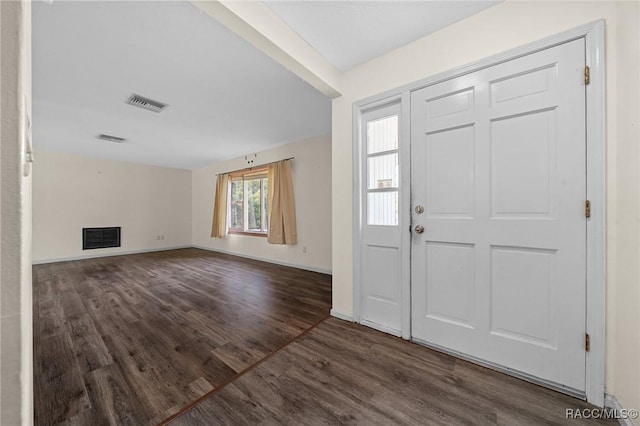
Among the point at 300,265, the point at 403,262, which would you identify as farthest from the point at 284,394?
the point at 300,265

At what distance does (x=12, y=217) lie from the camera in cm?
31

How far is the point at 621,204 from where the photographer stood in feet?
4.23

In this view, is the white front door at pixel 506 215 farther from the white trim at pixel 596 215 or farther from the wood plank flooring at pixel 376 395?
the wood plank flooring at pixel 376 395

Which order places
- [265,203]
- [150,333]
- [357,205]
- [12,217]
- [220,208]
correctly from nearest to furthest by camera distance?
1. [12,217]
2. [150,333]
3. [357,205]
4. [265,203]
5. [220,208]

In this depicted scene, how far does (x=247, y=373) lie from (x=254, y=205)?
4505 millimetres

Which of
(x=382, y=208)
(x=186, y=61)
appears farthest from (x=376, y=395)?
(x=186, y=61)

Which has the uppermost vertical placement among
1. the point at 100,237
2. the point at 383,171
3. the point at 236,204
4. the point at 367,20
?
the point at 367,20

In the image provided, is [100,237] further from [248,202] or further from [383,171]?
[383,171]

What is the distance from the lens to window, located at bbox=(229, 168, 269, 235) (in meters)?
5.55

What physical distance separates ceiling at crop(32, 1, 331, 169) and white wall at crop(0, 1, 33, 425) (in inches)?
73.3

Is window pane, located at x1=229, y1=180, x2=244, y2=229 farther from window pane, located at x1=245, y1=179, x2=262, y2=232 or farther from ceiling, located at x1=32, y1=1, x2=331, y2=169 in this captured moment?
ceiling, located at x1=32, y1=1, x2=331, y2=169

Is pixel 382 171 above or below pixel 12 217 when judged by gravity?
above

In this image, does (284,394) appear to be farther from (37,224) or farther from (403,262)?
(37,224)

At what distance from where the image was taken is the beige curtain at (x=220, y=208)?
239 inches
